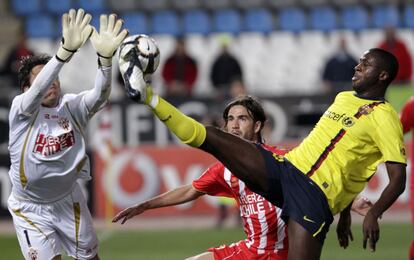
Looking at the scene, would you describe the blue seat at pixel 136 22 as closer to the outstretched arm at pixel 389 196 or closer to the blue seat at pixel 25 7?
the blue seat at pixel 25 7

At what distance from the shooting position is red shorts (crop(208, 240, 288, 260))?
7.34m

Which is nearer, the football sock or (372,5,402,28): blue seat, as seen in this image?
the football sock

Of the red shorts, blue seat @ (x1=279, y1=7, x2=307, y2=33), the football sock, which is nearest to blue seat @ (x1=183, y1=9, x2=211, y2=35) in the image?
blue seat @ (x1=279, y1=7, x2=307, y2=33)

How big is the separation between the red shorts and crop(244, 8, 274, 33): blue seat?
14.1m

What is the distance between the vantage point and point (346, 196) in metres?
7.32

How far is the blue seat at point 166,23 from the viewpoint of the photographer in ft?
70.4

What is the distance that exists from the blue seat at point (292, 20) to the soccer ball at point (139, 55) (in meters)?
14.6

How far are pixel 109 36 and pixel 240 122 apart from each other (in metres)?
1.21

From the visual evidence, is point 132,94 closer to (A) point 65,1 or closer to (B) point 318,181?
(B) point 318,181

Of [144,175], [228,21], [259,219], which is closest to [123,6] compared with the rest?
Answer: [228,21]

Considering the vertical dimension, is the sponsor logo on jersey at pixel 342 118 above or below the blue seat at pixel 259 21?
above

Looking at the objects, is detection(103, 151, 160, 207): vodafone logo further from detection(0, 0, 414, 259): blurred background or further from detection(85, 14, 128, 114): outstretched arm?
detection(85, 14, 128, 114): outstretched arm

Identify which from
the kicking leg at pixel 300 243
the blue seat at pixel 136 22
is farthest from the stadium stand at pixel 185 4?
the kicking leg at pixel 300 243

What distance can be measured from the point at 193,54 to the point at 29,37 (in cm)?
378
